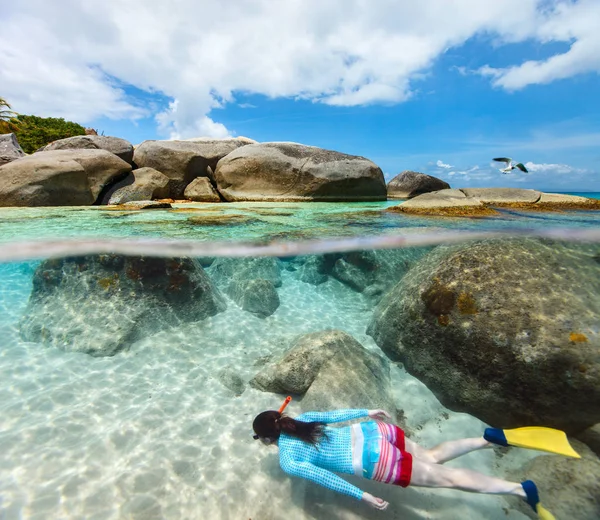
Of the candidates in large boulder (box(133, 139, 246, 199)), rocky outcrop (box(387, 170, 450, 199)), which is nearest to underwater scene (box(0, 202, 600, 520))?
large boulder (box(133, 139, 246, 199))

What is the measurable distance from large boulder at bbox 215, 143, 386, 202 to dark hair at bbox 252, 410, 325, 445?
413 inches

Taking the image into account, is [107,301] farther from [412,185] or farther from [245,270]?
[412,185]

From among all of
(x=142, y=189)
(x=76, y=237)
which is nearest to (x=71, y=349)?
(x=76, y=237)

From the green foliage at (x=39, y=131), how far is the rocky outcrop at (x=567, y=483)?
37.1 meters

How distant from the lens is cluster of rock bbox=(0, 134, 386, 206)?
1107 centimetres

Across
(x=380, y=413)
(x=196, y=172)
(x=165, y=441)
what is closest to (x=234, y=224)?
(x=165, y=441)

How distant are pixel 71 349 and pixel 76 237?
222cm

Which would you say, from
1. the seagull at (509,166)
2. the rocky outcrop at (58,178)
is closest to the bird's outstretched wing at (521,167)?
the seagull at (509,166)

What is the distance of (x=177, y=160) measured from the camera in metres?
13.5

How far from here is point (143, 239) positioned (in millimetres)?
→ 6418

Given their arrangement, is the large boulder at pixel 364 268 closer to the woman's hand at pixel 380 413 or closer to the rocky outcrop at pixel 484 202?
the rocky outcrop at pixel 484 202

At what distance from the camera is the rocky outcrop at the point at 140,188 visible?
38.5ft

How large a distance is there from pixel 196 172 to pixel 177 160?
99 cm

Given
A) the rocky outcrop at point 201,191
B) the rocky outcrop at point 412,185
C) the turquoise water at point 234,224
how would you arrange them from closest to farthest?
1. the turquoise water at point 234,224
2. the rocky outcrop at point 201,191
3. the rocky outcrop at point 412,185
